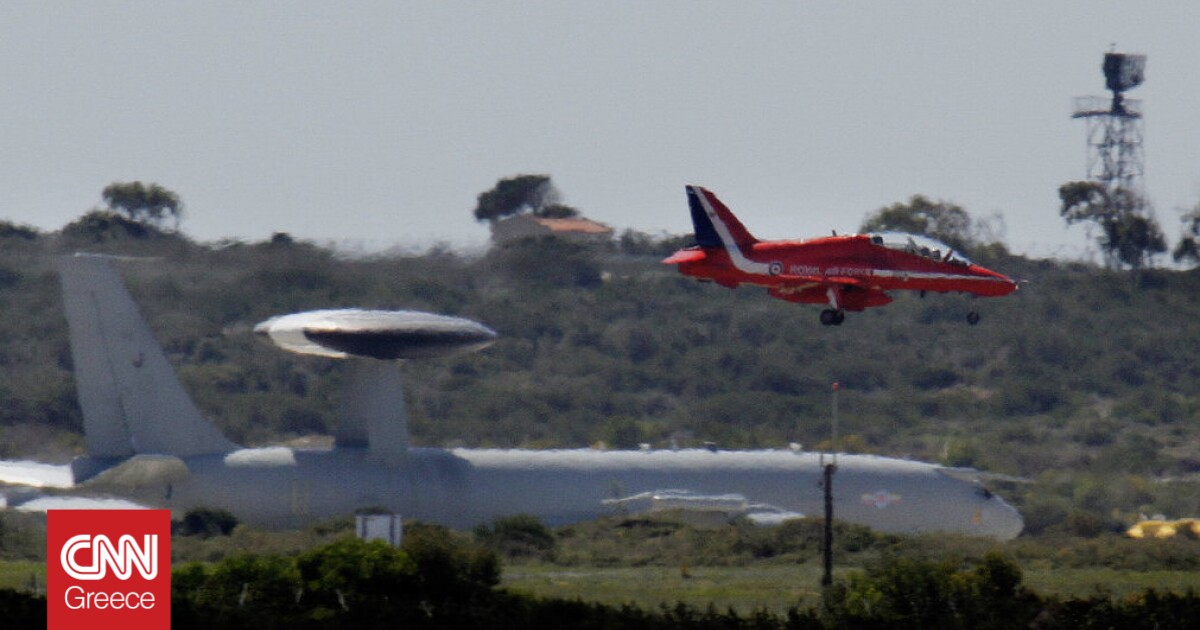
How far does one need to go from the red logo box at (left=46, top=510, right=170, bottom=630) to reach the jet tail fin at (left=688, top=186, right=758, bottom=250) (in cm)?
1193

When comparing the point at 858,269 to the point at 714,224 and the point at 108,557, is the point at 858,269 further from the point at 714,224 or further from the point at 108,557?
the point at 108,557

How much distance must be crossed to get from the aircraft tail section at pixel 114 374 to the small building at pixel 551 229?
37498 mm

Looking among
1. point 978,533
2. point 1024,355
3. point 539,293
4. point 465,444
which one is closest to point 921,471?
point 978,533

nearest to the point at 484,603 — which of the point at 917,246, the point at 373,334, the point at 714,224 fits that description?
the point at 714,224

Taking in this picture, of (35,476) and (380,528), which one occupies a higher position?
(35,476)

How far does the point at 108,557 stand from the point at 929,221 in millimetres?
73091

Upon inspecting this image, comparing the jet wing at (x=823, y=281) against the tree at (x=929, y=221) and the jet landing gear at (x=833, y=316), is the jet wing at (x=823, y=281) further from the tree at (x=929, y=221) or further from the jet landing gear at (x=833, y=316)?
the tree at (x=929, y=221)

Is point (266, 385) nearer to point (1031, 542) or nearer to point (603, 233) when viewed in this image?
point (603, 233)

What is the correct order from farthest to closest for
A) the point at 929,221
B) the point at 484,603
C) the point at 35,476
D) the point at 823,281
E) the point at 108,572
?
the point at 929,221 → the point at 35,476 → the point at 823,281 → the point at 484,603 → the point at 108,572

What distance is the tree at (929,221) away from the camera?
89875mm

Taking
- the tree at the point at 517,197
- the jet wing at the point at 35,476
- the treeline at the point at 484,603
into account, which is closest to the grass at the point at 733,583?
the treeline at the point at 484,603

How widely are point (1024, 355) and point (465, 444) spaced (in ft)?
95.1

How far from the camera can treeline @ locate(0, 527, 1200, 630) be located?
29.5 m

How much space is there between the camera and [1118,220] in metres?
105
